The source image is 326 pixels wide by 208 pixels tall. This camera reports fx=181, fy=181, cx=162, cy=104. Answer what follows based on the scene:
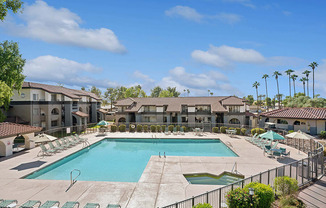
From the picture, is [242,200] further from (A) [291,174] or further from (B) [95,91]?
(B) [95,91]

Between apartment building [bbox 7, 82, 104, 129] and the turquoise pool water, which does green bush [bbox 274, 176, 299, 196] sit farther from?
apartment building [bbox 7, 82, 104, 129]

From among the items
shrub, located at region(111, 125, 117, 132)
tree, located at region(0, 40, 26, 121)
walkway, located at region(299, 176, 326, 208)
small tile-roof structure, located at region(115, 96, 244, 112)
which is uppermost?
tree, located at region(0, 40, 26, 121)

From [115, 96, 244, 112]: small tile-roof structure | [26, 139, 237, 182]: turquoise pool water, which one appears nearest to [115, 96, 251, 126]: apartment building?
[115, 96, 244, 112]: small tile-roof structure

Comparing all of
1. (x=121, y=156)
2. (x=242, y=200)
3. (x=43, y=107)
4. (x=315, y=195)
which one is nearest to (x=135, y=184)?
(x=242, y=200)

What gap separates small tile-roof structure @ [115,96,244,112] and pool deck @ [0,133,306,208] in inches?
736

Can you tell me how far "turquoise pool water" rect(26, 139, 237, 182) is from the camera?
13.4m

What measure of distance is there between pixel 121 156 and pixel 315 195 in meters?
15.5

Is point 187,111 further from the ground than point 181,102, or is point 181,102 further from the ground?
point 181,102

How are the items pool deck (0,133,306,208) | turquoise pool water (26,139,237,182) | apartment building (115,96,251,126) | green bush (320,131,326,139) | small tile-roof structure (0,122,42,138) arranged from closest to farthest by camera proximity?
pool deck (0,133,306,208) → turquoise pool water (26,139,237,182) → small tile-roof structure (0,122,42,138) → green bush (320,131,326,139) → apartment building (115,96,251,126)

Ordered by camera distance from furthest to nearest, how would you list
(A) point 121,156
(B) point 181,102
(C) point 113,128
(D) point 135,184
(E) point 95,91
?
(E) point 95,91 → (B) point 181,102 → (C) point 113,128 → (A) point 121,156 → (D) point 135,184

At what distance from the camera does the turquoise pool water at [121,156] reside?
1342 centimetres

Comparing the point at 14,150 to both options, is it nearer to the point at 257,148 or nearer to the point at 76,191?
the point at 76,191

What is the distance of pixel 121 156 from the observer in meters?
18.8

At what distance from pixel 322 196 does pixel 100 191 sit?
1123cm
